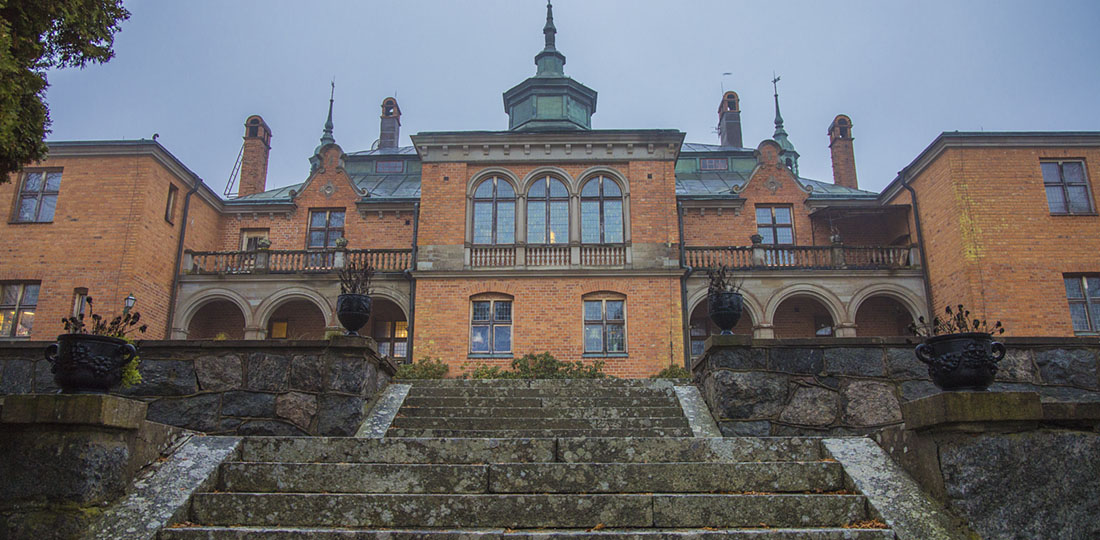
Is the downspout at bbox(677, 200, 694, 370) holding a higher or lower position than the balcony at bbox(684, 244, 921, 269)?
lower

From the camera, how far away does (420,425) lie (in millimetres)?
8195

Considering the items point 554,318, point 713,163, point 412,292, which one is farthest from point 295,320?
point 713,163

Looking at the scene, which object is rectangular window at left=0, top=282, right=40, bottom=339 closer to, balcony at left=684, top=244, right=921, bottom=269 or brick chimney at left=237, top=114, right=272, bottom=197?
brick chimney at left=237, top=114, right=272, bottom=197

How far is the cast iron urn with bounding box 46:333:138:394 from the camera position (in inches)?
185

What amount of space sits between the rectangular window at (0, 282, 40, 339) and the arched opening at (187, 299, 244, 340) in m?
4.30

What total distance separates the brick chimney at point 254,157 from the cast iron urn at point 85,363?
23.0m

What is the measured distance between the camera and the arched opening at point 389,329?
72.5 feet

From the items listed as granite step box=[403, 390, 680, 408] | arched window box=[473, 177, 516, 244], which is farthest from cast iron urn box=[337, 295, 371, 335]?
arched window box=[473, 177, 516, 244]

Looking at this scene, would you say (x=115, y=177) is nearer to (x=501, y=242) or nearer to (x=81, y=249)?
(x=81, y=249)

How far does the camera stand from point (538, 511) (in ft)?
14.8

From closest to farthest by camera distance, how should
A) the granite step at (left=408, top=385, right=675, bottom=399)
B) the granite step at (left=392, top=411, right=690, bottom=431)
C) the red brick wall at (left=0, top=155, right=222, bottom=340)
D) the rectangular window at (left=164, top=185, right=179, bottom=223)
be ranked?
the granite step at (left=392, top=411, right=690, bottom=431) < the granite step at (left=408, top=385, right=675, bottom=399) < the red brick wall at (left=0, top=155, right=222, bottom=340) < the rectangular window at (left=164, top=185, right=179, bottom=223)

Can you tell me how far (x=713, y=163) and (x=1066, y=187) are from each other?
38.3ft

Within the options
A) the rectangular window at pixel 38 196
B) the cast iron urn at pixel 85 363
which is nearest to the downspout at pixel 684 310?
the cast iron urn at pixel 85 363

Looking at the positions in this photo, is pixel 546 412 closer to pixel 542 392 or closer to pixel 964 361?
pixel 542 392
